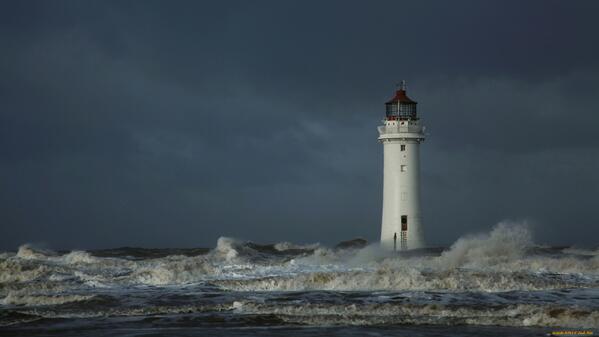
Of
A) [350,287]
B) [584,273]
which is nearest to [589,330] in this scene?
[350,287]

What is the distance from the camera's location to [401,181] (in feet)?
101

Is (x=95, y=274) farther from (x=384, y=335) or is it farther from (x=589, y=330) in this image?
(x=589, y=330)

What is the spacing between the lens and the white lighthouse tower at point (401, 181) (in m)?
30.6

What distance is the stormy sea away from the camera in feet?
54.1

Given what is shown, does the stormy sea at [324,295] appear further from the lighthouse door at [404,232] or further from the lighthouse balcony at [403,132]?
the lighthouse balcony at [403,132]

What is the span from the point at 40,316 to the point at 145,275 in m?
8.09

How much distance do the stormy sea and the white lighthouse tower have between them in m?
0.72

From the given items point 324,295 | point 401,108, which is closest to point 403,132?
point 401,108

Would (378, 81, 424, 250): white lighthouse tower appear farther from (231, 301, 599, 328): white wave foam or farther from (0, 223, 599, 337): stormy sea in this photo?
(231, 301, 599, 328): white wave foam

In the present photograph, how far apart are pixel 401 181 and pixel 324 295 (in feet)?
33.7

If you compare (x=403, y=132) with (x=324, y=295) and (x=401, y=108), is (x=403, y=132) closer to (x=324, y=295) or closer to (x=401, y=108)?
(x=401, y=108)

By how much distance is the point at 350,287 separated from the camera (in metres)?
23.2

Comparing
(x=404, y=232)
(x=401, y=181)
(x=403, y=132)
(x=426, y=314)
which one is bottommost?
(x=426, y=314)

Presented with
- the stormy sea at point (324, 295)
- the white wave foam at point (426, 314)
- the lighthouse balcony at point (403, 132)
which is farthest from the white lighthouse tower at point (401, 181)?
the white wave foam at point (426, 314)
